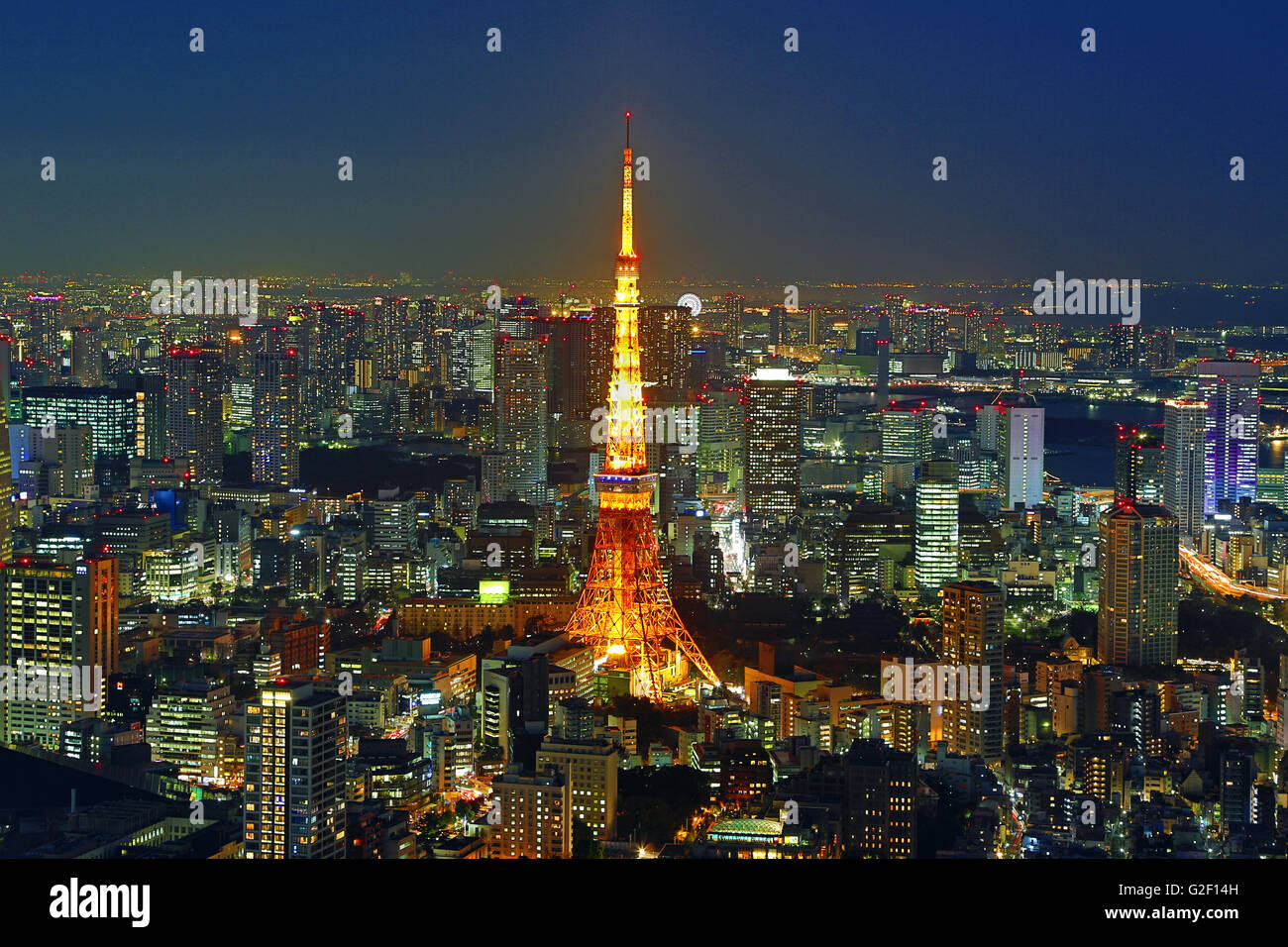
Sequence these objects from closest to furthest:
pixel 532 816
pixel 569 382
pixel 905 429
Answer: pixel 532 816
pixel 569 382
pixel 905 429

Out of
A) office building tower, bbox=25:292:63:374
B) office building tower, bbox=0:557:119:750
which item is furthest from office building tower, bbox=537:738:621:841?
office building tower, bbox=25:292:63:374

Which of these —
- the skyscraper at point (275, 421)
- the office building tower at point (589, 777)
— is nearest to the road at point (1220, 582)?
the office building tower at point (589, 777)

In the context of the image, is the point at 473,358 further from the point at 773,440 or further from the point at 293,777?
the point at 293,777

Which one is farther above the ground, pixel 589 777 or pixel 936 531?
pixel 936 531

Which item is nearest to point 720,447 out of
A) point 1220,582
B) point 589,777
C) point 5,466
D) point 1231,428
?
point 1231,428

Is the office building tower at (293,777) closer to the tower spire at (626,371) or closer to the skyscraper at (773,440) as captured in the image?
the tower spire at (626,371)

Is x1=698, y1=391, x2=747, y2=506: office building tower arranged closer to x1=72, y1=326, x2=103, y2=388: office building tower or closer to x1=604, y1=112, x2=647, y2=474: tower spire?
x1=72, y1=326, x2=103, y2=388: office building tower
